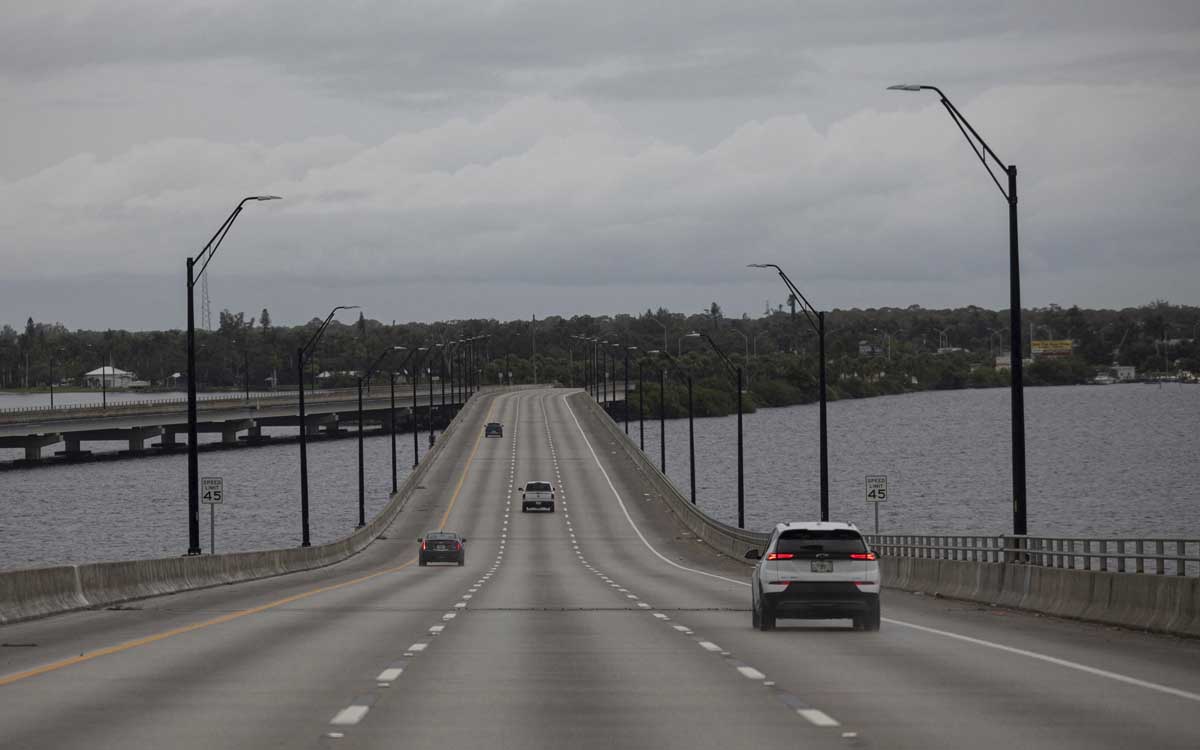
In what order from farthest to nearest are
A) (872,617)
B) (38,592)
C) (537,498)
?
(537,498)
(38,592)
(872,617)

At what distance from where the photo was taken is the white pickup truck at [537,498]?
9606 centimetres

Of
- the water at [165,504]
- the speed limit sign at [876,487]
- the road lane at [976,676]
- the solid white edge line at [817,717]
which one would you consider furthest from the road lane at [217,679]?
the water at [165,504]

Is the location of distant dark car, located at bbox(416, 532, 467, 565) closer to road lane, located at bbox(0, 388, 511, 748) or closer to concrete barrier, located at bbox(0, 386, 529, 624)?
concrete barrier, located at bbox(0, 386, 529, 624)

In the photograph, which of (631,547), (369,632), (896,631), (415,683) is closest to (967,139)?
(896,631)

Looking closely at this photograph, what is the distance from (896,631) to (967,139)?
35.1 feet

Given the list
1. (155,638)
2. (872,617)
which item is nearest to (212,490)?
(155,638)

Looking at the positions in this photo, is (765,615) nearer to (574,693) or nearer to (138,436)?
(574,693)

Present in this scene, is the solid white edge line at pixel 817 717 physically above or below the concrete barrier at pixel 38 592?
Answer: above

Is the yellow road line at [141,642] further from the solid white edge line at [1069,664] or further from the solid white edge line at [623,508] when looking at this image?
the solid white edge line at [623,508]

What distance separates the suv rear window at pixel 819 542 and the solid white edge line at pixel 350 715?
10.3m

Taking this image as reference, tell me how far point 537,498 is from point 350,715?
83254mm

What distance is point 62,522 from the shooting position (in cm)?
11406

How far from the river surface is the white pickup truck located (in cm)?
1360

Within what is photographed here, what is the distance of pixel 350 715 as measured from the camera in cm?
1295
